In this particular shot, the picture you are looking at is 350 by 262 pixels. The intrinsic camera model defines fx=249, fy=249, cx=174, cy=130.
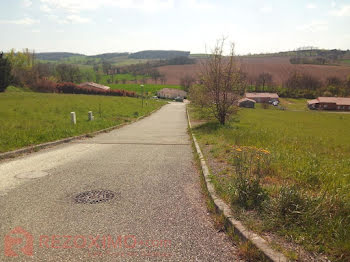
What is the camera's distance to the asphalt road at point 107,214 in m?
3.29

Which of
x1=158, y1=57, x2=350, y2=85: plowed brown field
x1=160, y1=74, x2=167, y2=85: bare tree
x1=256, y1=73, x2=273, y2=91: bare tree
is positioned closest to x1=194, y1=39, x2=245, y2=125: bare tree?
x1=158, y1=57, x2=350, y2=85: plowed brown field

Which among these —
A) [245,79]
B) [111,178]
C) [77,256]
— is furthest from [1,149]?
[245,79]

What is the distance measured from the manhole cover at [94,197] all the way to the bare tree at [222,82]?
46.1 feet

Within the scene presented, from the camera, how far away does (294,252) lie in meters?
2.98

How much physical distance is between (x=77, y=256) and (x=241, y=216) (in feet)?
7.84

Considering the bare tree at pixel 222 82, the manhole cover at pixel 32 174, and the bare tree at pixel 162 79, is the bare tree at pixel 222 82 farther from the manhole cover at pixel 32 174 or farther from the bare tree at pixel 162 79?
the bare tree at pixel 162 79

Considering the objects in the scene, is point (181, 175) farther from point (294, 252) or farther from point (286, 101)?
point (286, 101)

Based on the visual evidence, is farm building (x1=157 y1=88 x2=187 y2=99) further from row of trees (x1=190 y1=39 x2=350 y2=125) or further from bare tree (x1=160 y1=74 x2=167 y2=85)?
row of trees (x1=190 y1=39 x2=350 y2=125)

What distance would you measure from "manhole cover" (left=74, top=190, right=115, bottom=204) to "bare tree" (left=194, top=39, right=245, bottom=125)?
1404cm

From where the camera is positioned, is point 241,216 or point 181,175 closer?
point 241,216

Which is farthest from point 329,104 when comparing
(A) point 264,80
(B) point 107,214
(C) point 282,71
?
(B) point 107,214

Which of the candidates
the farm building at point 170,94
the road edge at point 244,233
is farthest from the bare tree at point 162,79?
the road edge at point 244,233

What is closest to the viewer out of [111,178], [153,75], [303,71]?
[111,178]

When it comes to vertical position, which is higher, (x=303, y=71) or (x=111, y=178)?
(x=303, y=71)
